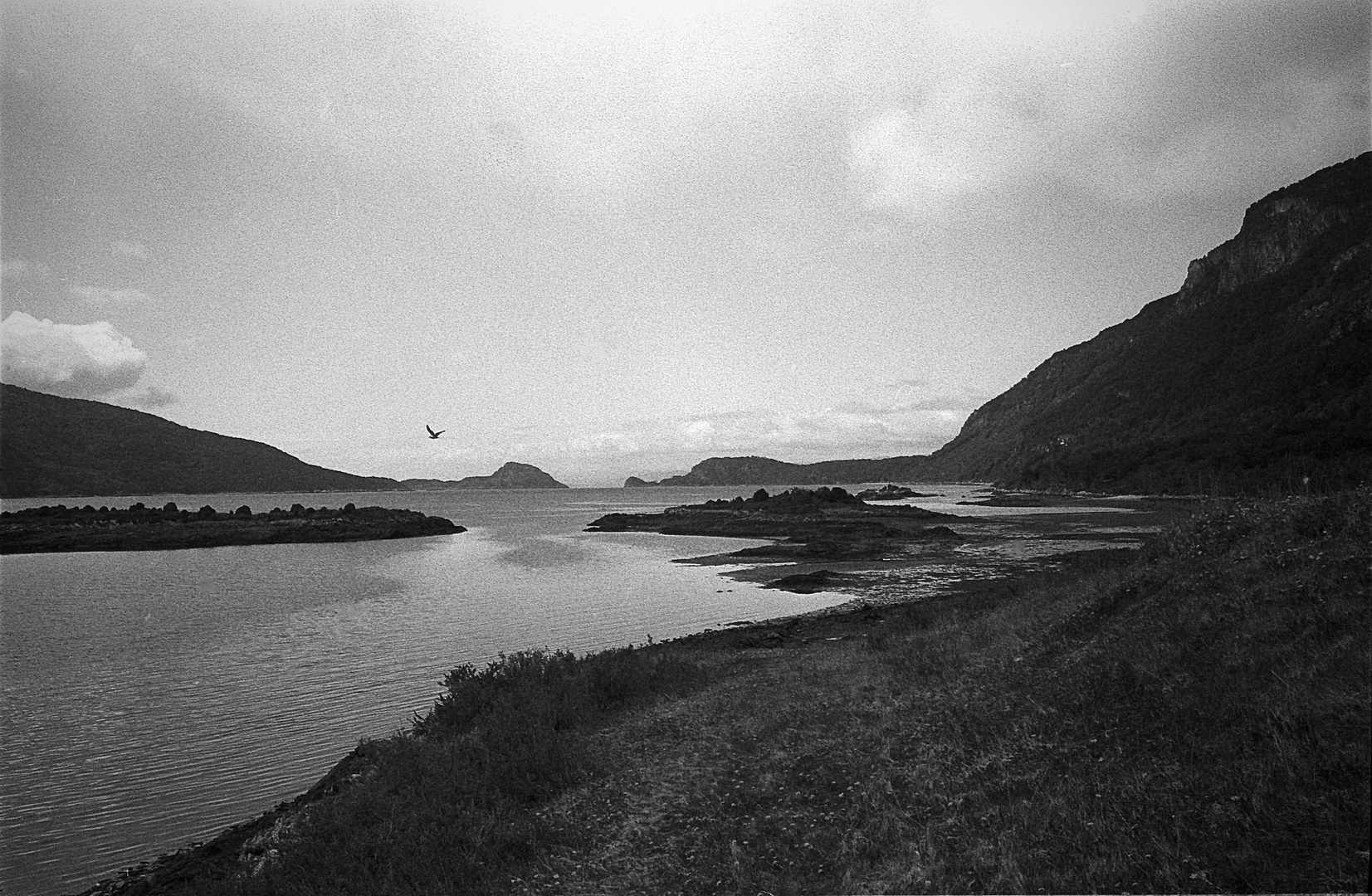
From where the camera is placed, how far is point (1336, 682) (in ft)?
27.0

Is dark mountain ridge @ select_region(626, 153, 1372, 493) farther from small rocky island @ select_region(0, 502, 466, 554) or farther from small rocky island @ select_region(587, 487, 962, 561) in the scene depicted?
small rocky island @ select_region(0, 502, 466, 554)

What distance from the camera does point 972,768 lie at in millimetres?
9609

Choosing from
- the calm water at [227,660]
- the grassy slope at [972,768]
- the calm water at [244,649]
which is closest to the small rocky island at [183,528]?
the calm water at [244,649]

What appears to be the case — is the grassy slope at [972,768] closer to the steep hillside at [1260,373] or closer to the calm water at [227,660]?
the calm water at [227,660]

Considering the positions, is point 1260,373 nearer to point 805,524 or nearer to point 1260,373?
point 1260,373

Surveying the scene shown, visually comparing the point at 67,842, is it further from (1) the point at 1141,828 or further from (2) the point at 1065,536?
(2) the point at 1065,536

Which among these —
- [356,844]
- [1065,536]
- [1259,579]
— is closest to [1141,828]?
[1259,579]

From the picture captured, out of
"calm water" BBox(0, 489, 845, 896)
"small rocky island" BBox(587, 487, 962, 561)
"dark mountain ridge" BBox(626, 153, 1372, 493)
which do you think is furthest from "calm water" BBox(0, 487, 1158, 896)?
"dark mountain ridge" BBox(626, 153, 1372, 493)

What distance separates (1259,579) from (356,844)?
15.1 meters

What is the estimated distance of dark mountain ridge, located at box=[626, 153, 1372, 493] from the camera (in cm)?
8981

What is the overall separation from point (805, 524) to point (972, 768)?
70076 mm

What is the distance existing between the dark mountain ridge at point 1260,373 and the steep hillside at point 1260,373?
0.33 metres

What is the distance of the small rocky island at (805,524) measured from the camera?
5903cm

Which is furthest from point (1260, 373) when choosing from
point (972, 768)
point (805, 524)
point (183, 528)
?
point (183, 528)
